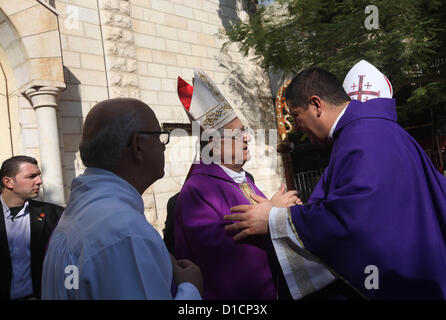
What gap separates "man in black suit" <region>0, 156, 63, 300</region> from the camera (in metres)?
2.78

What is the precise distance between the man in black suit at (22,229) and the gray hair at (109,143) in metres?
2.12

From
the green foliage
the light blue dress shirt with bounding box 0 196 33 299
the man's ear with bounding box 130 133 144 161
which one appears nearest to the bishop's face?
the man's ear with bounding box 130 133 144 161

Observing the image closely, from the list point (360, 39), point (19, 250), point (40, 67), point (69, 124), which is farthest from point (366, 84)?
point (69, 124)

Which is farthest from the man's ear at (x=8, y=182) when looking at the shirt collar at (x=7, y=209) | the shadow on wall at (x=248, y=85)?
the shadow on wall at (x=248, y=85)

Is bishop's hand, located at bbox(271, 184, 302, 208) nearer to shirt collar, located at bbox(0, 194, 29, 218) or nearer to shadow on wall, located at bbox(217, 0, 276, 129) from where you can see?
shirt collar, located at bbox(0, 194, 29, 218)

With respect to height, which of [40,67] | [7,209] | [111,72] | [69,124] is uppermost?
[111,72]

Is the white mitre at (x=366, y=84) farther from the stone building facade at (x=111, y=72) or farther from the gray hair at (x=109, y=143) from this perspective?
the stone building facade at (x=111, y=72)

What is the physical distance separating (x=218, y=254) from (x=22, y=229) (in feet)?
6.35

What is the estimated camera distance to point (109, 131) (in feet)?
4.02

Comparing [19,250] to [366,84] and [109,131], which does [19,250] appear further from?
[366,84]

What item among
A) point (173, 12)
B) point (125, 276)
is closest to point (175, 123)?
point (173, 12)

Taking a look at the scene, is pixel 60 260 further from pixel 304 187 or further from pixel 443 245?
pixel 304 187

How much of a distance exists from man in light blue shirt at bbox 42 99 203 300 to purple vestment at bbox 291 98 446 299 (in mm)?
691

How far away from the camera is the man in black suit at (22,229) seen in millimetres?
2779
